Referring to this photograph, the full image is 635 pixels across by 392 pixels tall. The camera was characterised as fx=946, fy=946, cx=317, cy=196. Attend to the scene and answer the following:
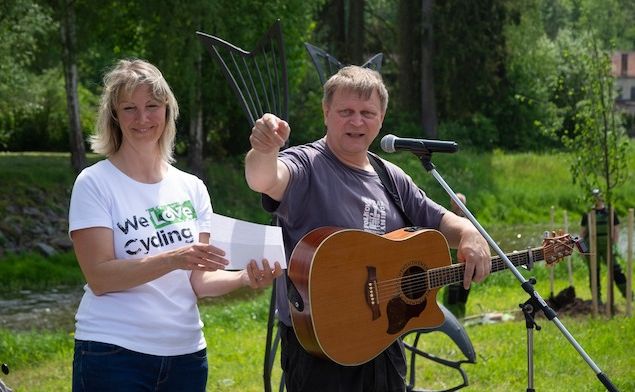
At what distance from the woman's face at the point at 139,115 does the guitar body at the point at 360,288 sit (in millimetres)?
680

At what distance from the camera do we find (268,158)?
10.4 feet

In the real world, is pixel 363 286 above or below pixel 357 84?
below

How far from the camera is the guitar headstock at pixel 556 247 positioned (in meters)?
4.02

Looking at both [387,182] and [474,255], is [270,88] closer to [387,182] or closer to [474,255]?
[387,182]

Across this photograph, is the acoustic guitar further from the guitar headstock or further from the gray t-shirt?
the guitar headstock

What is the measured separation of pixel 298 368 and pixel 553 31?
64113 millimetres

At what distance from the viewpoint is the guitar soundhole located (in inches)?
144

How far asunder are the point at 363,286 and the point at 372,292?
0.05 meters

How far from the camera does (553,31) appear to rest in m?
64.4

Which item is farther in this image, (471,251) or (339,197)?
(471,251)

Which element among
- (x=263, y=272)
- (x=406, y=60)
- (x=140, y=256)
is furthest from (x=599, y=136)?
(x=406, y=60)

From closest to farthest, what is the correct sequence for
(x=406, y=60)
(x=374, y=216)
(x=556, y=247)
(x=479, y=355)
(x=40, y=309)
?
(x=374, y=216) → (x=556, y=247) → (x=479, y=355) → (x=40, y=309) → (x=406, y=60)

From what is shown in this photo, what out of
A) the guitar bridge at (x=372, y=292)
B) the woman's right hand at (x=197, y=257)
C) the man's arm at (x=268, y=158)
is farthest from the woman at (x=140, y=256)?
the guitar bridge at (x=372, y=292)

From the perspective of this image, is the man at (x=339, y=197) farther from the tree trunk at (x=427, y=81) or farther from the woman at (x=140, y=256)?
the tree trunk at (x=427, y=81)
